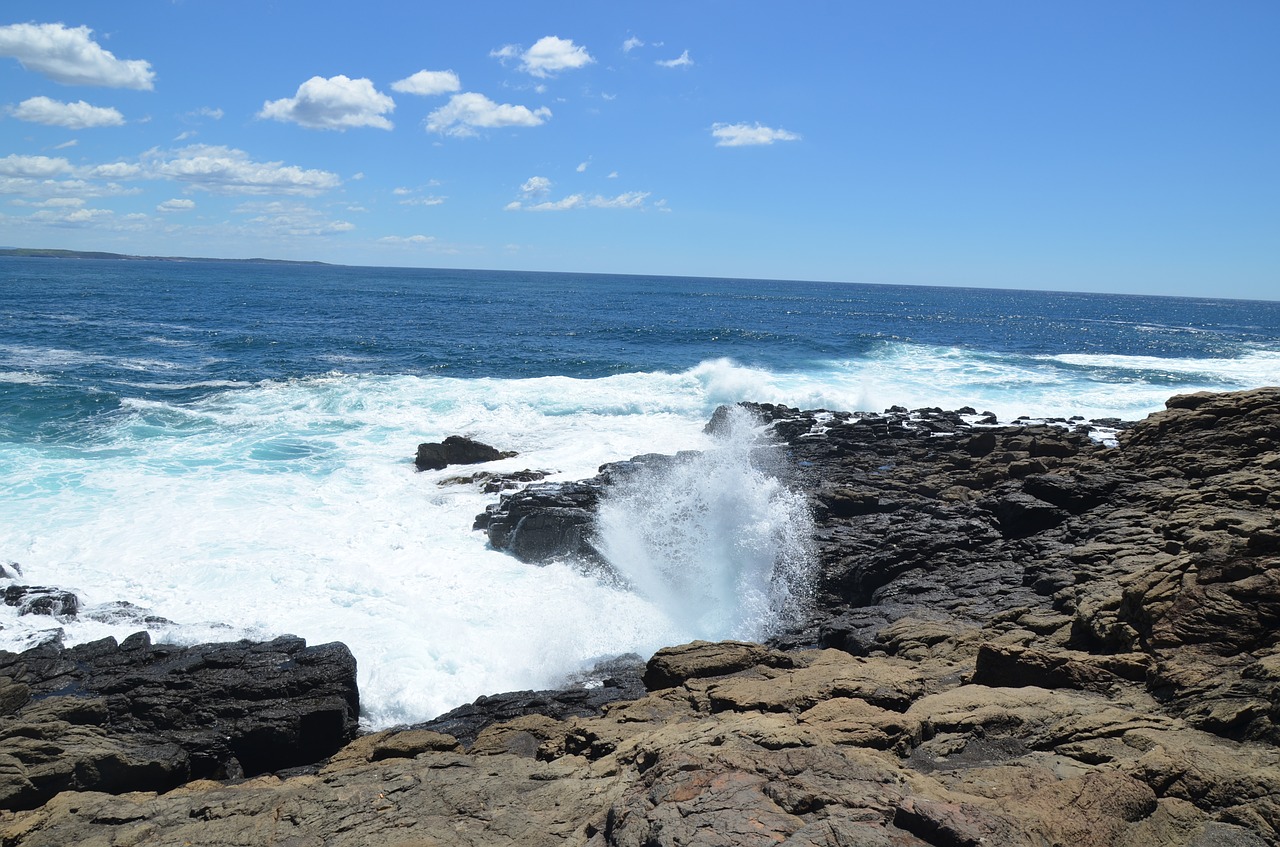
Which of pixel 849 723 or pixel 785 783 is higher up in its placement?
pixel 785 783

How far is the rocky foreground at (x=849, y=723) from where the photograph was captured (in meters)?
5.19

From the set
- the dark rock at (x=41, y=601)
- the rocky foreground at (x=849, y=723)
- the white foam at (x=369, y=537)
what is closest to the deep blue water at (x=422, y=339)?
the white foam at (x=369, y=537)

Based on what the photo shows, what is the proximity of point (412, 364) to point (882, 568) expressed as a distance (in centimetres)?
2973

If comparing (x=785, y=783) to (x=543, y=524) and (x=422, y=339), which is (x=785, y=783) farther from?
(x=422, y=339)

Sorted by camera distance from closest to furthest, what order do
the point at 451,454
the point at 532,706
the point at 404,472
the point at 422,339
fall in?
the point at 532,706 < the point at 404,472 < the point at 451,454 < the point at 422,339

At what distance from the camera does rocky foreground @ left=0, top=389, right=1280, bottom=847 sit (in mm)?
5188

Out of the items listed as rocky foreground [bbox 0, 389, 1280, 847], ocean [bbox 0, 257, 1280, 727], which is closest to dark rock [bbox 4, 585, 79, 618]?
ocean [bbox 0, 257, 1280, 727]

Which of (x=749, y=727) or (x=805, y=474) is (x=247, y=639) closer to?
(x=749, y=727)

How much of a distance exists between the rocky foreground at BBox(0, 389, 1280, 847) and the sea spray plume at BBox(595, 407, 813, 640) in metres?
0.90

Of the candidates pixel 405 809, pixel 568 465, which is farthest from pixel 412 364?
pixel 405 809

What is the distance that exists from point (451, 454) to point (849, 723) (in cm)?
1631

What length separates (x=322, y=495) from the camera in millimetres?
18531

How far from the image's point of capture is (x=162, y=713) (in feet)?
30.4

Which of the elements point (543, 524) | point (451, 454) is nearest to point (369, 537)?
point (543, 524)
